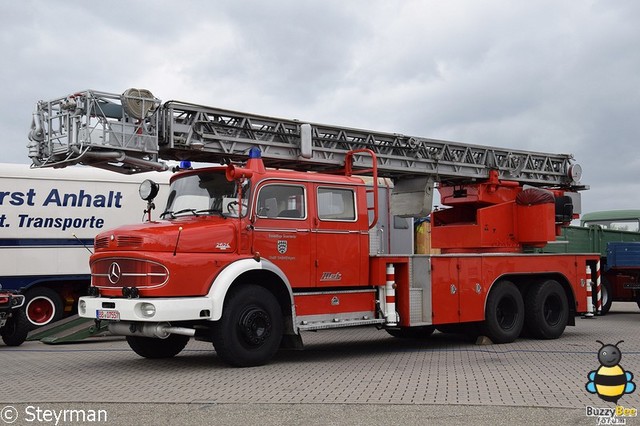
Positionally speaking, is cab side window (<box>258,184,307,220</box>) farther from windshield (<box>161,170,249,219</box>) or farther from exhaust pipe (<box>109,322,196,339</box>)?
A: exhaust pipe (<box>109,322,196,339</box>)

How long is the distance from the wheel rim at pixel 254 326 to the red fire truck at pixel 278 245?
27 mm

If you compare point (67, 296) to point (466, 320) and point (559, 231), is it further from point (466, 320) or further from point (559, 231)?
point (559, 231)

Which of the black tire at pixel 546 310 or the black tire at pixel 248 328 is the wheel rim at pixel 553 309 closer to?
the black tire at pixel 546 310

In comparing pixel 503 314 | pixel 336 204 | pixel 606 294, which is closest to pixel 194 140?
pixel 336 204

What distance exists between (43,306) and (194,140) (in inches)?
275

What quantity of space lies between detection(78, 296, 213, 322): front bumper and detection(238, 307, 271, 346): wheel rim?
53 centimetres

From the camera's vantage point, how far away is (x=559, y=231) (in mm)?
15195

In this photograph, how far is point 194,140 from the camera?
35.9 ft

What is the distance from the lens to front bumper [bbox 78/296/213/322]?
9.41 m

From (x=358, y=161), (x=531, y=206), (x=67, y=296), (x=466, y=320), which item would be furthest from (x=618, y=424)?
(x=67, y=296)

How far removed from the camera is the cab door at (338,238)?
11141 millimetres

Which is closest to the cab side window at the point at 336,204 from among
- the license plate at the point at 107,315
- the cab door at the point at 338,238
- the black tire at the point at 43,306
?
the cab door at the point at 338,238

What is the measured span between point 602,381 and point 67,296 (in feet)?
40.0

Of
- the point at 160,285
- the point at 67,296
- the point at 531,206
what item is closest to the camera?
the point at 160,285
